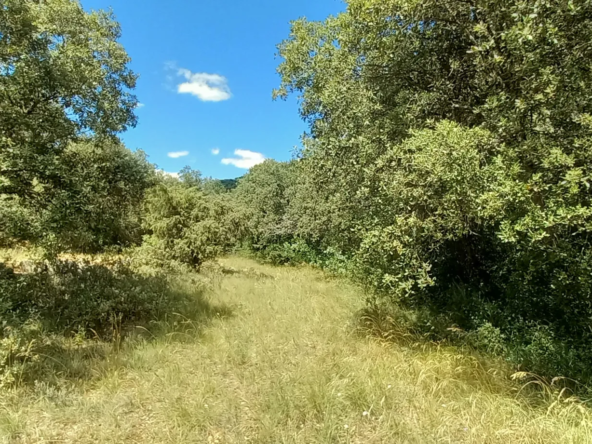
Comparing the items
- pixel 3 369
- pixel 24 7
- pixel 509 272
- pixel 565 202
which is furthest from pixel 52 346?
pixel 509 272

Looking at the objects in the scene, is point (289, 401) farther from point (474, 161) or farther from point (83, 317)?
point (83, 317)

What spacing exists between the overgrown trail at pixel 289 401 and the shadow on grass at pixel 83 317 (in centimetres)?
30

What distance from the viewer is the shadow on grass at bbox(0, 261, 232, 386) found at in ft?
12.6

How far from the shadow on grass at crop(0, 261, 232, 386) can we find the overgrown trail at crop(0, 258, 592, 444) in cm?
30

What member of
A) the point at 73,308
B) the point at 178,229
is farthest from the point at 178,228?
the point at 73,308

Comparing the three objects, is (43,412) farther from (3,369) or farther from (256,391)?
(256,391)

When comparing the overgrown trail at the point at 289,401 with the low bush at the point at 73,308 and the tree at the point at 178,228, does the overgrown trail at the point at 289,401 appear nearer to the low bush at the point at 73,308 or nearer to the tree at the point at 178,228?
the low bush at the point at 73,308

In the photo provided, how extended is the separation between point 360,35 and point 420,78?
1.10m

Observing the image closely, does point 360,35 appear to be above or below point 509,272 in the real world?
above

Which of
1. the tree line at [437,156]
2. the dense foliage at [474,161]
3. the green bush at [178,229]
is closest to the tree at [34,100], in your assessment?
the tree line at [437,156]

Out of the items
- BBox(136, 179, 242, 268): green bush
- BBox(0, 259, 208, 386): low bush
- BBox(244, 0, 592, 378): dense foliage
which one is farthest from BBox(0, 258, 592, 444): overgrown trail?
BBox(136, 179, 242, 268): green bush

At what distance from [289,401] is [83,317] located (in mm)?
3725

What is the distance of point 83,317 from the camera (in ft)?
17.2

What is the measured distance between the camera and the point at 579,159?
3066mm
